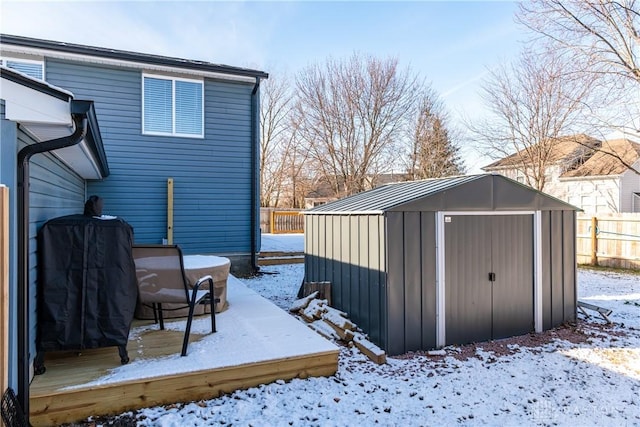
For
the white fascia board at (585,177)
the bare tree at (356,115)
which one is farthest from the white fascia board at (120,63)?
the white fascia board at (585,177)

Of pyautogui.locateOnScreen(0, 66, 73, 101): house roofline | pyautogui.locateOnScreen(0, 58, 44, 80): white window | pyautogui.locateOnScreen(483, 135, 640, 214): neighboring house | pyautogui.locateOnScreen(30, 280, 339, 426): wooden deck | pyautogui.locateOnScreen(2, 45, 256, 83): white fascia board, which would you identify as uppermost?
pyautogui.locateOnScreen(2, 45, 256, 83): white fascia board

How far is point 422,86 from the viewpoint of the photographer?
59.4ft

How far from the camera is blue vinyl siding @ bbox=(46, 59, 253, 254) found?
7469 mm

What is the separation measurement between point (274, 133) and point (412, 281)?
768 inches

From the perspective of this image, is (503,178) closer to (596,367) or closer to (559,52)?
(596,367)

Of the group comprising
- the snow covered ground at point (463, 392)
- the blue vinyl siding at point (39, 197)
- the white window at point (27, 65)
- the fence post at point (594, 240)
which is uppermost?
the white window at point (27, 65)

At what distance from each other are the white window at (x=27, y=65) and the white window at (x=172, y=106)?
1.71 metres

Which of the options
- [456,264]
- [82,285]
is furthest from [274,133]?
[82,285]

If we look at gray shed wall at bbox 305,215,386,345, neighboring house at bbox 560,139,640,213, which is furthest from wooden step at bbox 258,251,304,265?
neighboring house at bbox 560,139,640,213

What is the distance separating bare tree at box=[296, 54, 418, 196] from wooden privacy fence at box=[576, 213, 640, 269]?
9075 millimetres

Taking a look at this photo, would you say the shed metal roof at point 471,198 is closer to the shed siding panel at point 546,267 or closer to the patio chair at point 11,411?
the shed siding panel at point 546,267

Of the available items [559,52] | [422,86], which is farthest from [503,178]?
[422,86]

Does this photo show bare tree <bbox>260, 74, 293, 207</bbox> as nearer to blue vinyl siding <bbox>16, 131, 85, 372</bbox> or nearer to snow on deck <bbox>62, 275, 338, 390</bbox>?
snow on deck <bbox>62, 275, 338, 390</bbox>

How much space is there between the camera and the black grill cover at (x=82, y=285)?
2.78 meters
